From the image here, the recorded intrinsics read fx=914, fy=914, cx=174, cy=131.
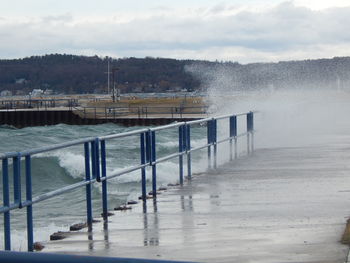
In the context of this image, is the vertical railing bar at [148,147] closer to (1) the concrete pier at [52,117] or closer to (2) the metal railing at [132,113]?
(2) the metal railing at [132,113]

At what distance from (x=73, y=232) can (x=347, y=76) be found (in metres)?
121

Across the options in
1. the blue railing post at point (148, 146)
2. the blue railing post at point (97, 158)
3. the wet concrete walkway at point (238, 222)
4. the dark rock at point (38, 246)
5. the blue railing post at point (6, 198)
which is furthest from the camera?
the blue railing post at point (148, 146)

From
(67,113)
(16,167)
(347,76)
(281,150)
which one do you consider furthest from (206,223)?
(347,76)

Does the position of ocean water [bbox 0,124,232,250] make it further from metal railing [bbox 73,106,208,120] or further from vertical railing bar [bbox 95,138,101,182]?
metal railing [bbox 73,106,208,120]

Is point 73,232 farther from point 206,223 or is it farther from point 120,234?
point 206,223

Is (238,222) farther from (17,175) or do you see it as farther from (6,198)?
(6,198)

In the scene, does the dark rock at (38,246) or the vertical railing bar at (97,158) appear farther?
the vertical railing bar at (97,158)

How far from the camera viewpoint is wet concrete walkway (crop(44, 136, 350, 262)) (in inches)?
322

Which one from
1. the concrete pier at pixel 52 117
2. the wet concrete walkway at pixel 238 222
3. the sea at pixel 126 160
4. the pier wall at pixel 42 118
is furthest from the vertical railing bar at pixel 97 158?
the pier wall at pixel 42 118

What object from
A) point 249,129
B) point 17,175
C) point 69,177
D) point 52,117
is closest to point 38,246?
point 17,175

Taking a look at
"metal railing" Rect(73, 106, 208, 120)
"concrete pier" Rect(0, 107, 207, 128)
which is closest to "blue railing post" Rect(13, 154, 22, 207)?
"metal railing" Rect(73, 106, 208, 120)

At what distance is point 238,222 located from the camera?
10.1 meters

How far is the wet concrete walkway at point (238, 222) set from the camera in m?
8.18

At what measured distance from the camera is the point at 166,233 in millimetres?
9516
